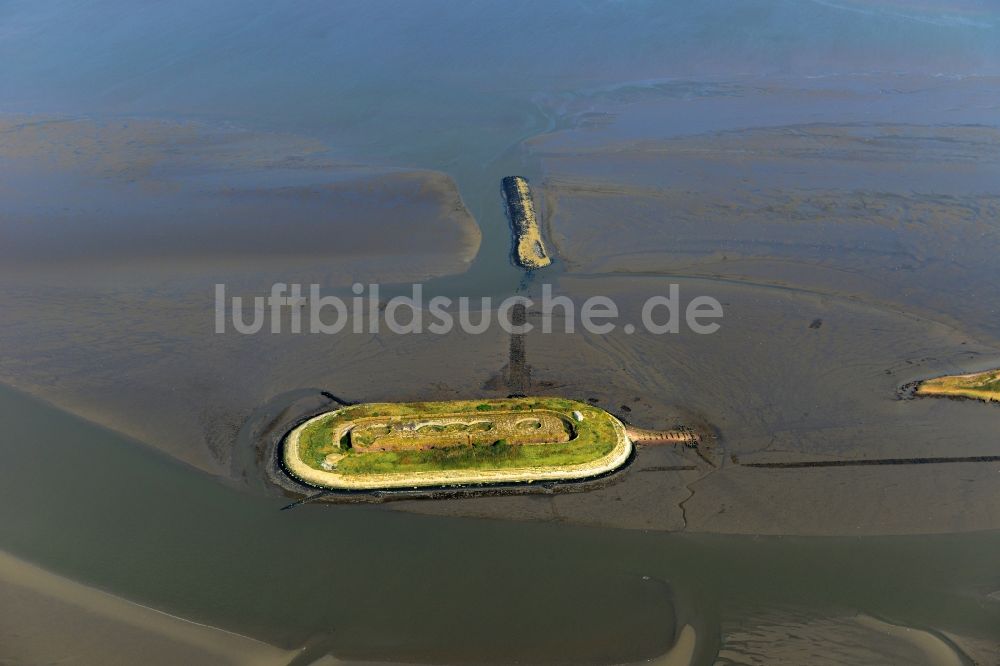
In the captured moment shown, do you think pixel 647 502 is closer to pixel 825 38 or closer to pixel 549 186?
pixel 549 186

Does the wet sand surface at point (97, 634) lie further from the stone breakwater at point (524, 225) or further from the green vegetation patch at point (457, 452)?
the stone breakwater at point (524, 225)


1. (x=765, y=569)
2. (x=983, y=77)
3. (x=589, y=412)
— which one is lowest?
(x=765, y=569)

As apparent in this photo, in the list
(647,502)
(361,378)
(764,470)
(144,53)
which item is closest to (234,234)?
(361,378)

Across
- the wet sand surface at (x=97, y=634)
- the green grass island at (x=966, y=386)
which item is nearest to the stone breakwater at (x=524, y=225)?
the green grass island at (x=966, y=386)

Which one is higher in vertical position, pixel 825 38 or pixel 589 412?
pixel 825 38

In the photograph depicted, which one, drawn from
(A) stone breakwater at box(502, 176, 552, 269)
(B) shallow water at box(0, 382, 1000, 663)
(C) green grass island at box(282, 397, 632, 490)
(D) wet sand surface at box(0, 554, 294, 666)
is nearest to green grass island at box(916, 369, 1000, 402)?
(B) shallow water at box(0, 382, 1000, 663)

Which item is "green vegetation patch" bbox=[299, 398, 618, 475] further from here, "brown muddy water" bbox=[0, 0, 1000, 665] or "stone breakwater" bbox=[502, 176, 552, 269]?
"stone breakwater" bbox=[502, 176, 552, 269]

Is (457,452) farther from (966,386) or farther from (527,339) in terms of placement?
(966,386)

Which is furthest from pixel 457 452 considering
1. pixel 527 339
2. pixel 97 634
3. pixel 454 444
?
pixel 97 634
